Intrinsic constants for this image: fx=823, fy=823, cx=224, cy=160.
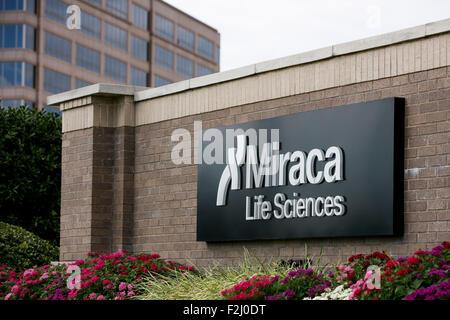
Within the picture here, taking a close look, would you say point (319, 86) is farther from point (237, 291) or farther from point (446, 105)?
point (237, 291)

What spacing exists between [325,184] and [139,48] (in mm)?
65572

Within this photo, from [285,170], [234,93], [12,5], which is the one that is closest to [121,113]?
[234,93]

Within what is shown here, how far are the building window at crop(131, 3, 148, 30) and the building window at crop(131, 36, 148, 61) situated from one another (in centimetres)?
138

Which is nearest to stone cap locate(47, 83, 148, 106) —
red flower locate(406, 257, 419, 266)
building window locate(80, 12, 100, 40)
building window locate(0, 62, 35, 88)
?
red flower locate(406, 257, 419, 266)

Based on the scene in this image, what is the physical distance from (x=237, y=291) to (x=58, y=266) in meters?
4.81

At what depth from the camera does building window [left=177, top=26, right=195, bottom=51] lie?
82.6m

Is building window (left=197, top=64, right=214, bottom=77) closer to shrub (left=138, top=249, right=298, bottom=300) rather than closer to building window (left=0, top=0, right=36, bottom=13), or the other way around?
building window (left=0, top=0, right=36, bottom=13)

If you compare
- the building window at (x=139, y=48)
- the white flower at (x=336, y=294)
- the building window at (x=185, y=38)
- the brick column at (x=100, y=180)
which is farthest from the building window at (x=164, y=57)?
the white flower at (x=336, y=294)

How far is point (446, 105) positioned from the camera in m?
10.9

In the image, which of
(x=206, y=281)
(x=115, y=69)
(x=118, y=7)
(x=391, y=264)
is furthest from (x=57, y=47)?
(x=391, y=264)

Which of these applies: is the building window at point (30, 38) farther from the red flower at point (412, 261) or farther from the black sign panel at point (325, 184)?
the red flower at point (412, 261)

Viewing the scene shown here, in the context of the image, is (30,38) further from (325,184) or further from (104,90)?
(325,184)

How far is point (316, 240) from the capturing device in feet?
40.1

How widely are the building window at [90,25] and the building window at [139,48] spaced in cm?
541
